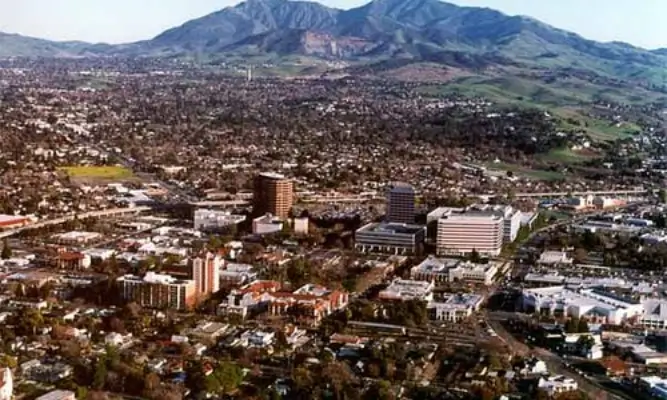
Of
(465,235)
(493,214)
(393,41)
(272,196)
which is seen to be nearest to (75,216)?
(272,196)

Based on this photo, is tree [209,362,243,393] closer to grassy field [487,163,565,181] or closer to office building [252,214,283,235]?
office building [252,214,283,235]

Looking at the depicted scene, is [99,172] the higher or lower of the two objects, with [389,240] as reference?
lower

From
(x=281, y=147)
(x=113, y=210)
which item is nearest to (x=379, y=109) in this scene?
(x=281, y=147)

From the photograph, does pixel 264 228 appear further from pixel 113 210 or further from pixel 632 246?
pixel 632 246

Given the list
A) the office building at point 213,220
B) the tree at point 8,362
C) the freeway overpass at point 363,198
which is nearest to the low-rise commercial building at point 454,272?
the office building at point 213,220

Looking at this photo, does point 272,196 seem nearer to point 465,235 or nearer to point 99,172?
point 465,235

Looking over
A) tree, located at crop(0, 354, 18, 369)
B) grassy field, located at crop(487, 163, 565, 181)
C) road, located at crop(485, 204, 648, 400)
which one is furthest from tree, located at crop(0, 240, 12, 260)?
grassy field, located at crop(487, 163, 565, 181)
